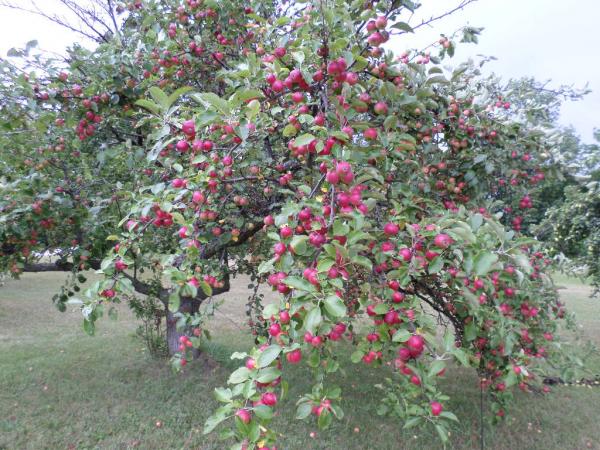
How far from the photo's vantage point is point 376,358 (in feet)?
6.00

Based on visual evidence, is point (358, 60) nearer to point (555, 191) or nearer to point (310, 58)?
point (310, 58)

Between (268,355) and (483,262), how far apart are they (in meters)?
0.78

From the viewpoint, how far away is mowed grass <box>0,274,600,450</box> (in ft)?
12.6

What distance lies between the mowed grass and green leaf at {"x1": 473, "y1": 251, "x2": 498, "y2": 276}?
8.04ft

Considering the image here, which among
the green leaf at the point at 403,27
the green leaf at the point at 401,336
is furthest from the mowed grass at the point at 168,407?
the green leaf at the point at 403,27

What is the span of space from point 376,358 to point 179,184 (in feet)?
4.28

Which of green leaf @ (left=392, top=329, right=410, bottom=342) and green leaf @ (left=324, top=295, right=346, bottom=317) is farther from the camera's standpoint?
green leaf @ (left=392, top=329, right=410, bottom=342)

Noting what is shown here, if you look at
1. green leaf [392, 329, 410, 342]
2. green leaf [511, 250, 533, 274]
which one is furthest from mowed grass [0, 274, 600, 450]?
green leaf [392, 329, 410, 342]

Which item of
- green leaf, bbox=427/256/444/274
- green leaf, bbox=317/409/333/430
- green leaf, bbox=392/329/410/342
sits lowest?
green leaf, bbox=317/409/333/430

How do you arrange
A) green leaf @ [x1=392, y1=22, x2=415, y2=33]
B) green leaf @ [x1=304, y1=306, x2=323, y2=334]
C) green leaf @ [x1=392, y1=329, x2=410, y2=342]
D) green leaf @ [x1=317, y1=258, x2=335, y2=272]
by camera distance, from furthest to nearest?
1. green leaf @ [x1=392, y1=22, x2=415, y2=33]
2. green leaf @ [x1=392, y1=329, x2=410, y2=342]
3. green leaf @ [x1=317, y1=258, x2=335, y2=272]
4. green leaf @ [x1=304, y1=306, x2=323, y2=334]

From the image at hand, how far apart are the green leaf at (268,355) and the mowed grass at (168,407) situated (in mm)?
2349

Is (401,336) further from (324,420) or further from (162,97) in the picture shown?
(162,97)

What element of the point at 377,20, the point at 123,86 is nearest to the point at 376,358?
the point at 377,20

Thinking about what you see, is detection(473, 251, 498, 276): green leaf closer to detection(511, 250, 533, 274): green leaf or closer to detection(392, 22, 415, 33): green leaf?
detection(511, 250, 533, 274): green leaf
